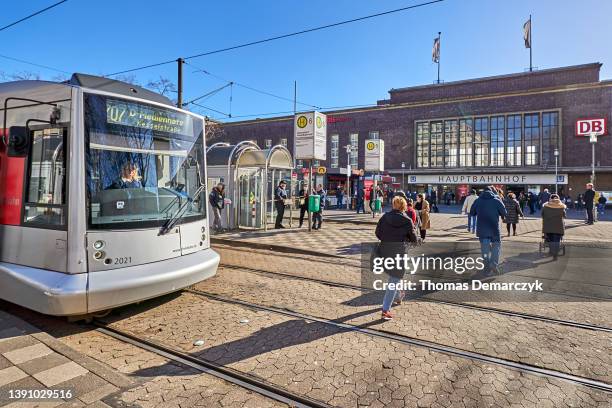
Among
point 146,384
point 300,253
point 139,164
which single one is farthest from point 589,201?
point 146,384

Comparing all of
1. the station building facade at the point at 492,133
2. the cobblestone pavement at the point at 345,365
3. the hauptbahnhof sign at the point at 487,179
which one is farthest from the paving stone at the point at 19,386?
the hauptbahnhof sign at the point at 487,179

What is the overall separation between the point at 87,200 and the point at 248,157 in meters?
10.5

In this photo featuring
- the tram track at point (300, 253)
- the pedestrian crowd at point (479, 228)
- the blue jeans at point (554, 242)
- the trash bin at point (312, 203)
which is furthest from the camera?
the trash bin at point (312, 203)

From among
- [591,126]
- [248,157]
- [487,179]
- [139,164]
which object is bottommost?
[139,164]

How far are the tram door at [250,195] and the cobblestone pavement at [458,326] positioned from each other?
313 inches

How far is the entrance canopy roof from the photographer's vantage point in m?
14.7

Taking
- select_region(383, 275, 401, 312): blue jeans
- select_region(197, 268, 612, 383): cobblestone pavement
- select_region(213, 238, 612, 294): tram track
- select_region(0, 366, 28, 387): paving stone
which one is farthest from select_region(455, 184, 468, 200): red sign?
select_region(0, 366, 28, 387): paving stone

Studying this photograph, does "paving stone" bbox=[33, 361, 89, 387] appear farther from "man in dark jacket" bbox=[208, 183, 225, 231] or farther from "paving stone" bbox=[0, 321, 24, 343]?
"man in dark jacket" bbox=[208, 183, 225, 231]

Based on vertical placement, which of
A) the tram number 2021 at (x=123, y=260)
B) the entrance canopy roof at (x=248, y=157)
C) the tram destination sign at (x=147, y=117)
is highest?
the entrance canopy roof at (x=248, y=157)

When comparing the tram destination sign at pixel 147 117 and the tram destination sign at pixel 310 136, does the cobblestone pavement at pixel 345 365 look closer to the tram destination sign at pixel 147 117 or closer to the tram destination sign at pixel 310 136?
the tram destination sign at pixel 147 117

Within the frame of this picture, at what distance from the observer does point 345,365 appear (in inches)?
151

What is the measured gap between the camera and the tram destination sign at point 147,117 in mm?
4933

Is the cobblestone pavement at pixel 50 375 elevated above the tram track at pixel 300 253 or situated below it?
below

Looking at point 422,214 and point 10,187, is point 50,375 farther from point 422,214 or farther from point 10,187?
point 422,214
